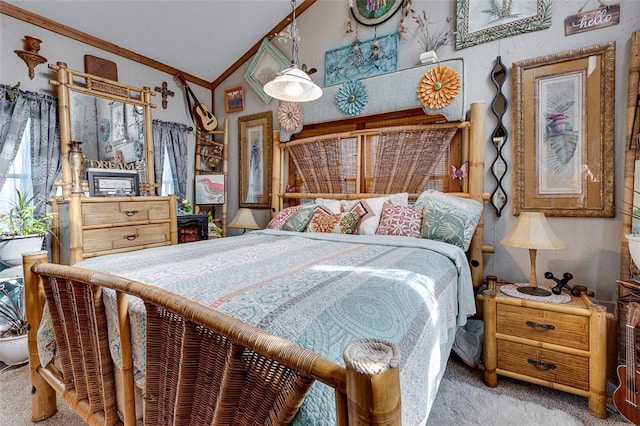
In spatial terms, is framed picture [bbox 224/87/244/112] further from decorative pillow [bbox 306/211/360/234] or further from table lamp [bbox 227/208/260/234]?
decorative pillow [bbox 306/211/360/234]

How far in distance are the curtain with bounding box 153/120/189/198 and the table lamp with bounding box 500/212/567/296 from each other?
11.0 feet

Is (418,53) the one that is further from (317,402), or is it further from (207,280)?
(317,402)

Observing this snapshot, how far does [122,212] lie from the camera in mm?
2686

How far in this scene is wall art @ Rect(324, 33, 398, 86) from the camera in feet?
9.39

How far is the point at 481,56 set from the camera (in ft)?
8.18

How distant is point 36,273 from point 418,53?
3019 mm

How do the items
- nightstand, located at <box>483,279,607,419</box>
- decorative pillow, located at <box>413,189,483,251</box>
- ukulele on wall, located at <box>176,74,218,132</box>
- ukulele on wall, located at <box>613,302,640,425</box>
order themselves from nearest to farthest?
ukulele on wall, located at <box>613,302,640,425</box>
nightstand, located at <box>483,279,607,419</box>
decorative pillow, located at <box>413,189,483,251</box>
ukulele on wall, located at <box>176,74,218,132</box>

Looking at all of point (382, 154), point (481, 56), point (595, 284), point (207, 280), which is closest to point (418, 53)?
point (481, 56)

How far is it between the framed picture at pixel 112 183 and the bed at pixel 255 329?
1353mm

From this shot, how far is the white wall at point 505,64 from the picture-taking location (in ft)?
6.66

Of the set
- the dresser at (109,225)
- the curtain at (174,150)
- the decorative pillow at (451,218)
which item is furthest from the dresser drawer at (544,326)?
the curtain at (174,150)

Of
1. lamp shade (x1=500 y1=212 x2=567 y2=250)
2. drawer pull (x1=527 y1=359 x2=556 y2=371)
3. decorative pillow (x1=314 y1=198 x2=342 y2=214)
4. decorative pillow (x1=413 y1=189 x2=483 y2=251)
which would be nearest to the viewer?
drawer pull (x1=527 y1=359 x2=556 y2=371)

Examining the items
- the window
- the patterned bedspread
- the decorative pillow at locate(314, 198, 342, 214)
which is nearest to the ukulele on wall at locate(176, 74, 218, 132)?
the window

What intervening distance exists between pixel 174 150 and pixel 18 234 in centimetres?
180
